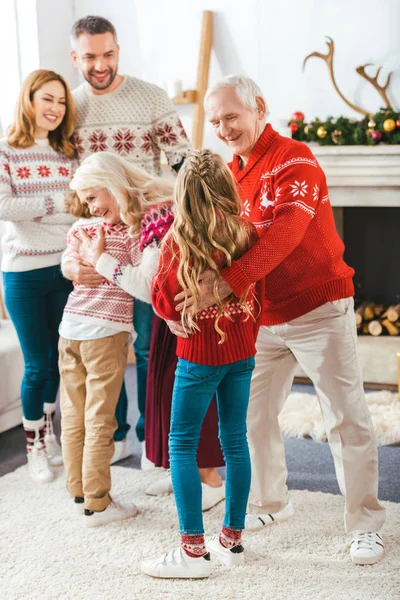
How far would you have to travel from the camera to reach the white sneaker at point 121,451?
316 centimetres

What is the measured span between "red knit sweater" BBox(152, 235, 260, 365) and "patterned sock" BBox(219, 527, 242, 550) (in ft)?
1.72

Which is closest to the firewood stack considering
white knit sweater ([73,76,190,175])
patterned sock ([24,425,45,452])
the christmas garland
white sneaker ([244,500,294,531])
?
the christmas garland

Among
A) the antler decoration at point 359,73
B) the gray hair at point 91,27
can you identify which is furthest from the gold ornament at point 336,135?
the gray hair at point 91,27

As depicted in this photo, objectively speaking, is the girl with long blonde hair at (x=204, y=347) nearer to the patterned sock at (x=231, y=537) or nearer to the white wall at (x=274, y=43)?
the patterned sock at (x=231, y=537)

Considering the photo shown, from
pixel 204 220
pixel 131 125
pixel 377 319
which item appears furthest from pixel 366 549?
pixel 377 319

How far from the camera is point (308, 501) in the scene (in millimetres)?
2723

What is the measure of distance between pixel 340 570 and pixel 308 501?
1.65ft

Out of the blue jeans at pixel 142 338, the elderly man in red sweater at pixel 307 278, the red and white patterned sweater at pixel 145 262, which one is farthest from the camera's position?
the blue jeans at pixel 142 338

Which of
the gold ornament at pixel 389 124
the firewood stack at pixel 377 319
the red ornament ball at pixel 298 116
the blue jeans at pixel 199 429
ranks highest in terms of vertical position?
the red ornament ball at pixel 298 116

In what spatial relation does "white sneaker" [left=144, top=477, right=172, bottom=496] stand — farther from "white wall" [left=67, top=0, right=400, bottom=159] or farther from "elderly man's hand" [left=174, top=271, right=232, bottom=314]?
"white wall" [left=67, top=0, right=400, bottom=159]

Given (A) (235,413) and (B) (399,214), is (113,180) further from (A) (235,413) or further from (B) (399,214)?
(B) (399,214)

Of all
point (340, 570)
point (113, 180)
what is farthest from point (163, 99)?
point (340, 570)

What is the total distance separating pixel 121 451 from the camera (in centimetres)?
318

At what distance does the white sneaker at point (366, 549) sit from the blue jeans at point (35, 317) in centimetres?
137
